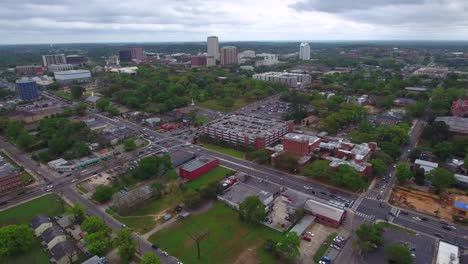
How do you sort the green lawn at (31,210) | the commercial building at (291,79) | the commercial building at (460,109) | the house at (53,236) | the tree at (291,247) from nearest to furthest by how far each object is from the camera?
the tree at (291,247) < the house at (53,236) < the green lawn at (31,210) < the commercial building at (460,109) < the commercial building at (291,79)

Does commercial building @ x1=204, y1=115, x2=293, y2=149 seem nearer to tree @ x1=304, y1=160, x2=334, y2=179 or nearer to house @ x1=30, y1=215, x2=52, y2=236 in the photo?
tree @ x1=304, y1=160, x2=334, y2=179

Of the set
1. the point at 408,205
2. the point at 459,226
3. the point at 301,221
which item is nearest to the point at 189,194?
the point at 301,221

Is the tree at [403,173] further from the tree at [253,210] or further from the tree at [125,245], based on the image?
the tree at [125,245]

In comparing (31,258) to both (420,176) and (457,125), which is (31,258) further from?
(457,125)

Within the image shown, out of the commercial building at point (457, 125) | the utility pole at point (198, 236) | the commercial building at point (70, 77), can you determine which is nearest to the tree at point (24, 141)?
the utility pole at point (198, 236)

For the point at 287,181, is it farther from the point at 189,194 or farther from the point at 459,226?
the point at 459,226
